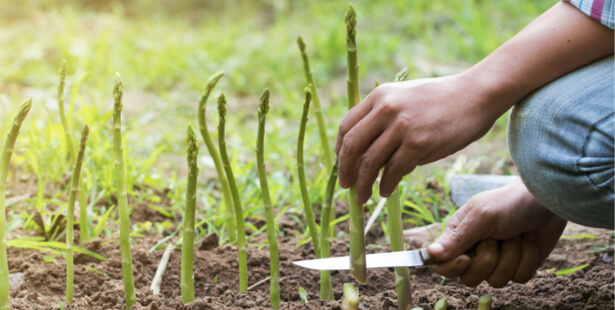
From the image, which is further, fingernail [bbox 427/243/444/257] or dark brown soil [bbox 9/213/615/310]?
dark brown soil [bbox 9/213/615/310]

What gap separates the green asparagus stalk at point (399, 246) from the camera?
62.7 inches

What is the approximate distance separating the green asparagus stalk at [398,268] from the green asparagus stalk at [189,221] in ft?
1.60

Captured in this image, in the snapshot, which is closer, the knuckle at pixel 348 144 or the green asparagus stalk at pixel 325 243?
the knuckle at pixel 348 144

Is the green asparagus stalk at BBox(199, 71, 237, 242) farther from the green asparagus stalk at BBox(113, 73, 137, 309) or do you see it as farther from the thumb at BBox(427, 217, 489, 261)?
the thumb at BBox(427, 217, 489, 261)

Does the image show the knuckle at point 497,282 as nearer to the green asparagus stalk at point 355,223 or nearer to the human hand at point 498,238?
the human hand at point 498,238

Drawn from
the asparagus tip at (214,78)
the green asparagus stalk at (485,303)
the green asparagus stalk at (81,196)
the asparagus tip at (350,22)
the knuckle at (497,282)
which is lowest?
the green asparagus stalk at (485,303)

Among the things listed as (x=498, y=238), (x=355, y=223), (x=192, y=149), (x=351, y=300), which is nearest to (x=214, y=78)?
(x=192, y=149)

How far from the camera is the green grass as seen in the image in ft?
8.34

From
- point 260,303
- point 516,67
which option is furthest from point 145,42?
point 516,67

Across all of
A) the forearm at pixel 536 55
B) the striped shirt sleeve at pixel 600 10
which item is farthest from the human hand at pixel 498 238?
the striped shirt sleeve at pixel 600 10

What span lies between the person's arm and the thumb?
0.80 feet

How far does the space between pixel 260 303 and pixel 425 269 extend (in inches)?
23.5

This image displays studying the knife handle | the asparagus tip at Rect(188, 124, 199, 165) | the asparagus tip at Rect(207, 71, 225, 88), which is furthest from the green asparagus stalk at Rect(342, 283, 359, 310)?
the asparagus tip at Rect(207, 71, 225, 88)

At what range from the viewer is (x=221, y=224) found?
2.38 m
